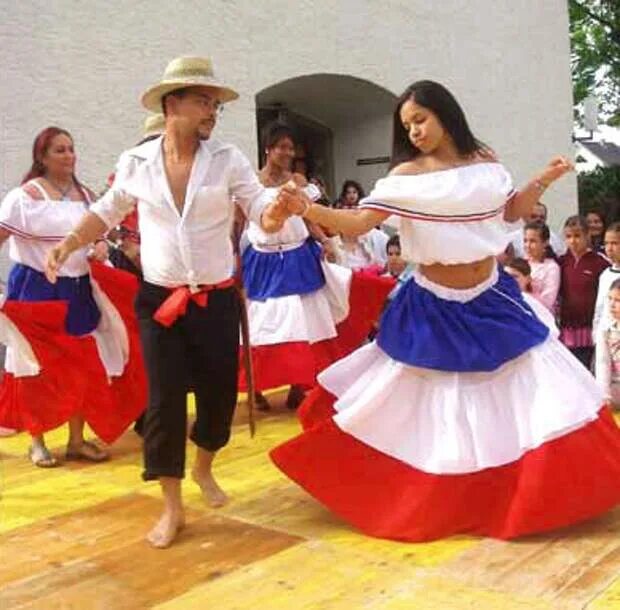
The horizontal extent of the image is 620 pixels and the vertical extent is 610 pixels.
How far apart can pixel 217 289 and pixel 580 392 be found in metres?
1.35

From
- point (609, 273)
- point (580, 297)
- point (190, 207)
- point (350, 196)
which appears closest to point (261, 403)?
point (580, 297)

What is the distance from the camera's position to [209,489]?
379 centimetres

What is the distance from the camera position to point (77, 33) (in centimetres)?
738

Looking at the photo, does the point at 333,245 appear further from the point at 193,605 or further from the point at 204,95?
the point at 193,605

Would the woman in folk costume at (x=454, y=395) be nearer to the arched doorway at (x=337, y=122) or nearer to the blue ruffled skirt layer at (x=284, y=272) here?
the blue ruffled skirt layer at (x=284, y=272)

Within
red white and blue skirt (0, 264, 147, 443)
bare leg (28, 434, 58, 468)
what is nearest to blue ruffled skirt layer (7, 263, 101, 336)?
red white and blue skirt (0, 264, 147, 443)

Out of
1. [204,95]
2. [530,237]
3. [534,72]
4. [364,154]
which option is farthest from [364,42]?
[204,95]

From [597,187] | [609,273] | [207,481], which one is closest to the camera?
[207,481]

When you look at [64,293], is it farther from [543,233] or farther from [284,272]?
[543,233]

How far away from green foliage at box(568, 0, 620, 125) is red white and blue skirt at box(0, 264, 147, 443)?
1630 centimetres

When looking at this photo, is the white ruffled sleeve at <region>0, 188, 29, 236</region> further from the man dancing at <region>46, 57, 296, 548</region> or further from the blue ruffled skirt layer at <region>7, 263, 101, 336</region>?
the man dancing at <region>46, 57, 296, 548</region>

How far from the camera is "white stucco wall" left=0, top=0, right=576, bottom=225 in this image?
7168 mm

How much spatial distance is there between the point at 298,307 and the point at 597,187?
13.3 m

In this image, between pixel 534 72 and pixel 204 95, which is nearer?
pixel 204 95
